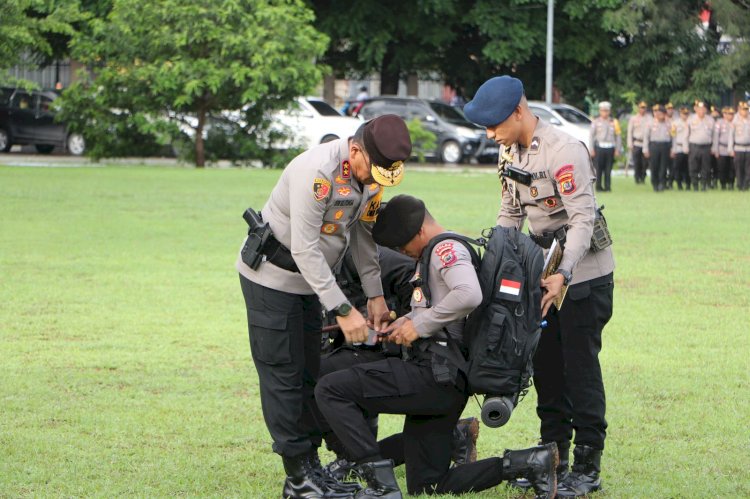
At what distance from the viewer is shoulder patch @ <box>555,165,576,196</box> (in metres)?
5.52

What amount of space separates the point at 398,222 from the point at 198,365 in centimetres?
346

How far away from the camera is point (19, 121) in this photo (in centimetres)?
3519

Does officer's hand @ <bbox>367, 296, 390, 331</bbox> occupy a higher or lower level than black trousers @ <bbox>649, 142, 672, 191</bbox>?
higher

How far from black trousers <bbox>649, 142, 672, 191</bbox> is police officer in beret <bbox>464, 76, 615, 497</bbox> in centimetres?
2141

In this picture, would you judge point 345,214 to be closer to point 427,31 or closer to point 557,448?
point 557,448

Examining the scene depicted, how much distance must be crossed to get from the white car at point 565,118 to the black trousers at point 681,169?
6.90 meters

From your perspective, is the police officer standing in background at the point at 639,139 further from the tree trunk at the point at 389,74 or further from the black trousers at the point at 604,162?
the tree trunk at the point at 389,74

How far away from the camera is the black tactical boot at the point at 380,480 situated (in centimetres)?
534

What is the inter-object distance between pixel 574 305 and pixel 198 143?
1026 inches

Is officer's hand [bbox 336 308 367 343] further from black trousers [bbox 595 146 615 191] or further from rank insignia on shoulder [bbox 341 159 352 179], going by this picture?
black trousers [bbox 595 146 615 191]

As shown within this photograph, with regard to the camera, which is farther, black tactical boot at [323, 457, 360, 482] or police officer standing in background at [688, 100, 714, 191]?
police officer standing in background at [688, 100, 714, 191]

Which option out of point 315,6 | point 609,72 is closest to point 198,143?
point 315,6

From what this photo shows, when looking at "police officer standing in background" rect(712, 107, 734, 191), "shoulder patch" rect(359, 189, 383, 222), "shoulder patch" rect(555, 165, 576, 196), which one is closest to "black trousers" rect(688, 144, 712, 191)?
"police officer standing in background" rect(712, 107, 734, 191)

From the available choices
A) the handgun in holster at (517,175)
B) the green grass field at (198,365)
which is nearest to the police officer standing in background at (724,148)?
the green grass field at (198,365)
